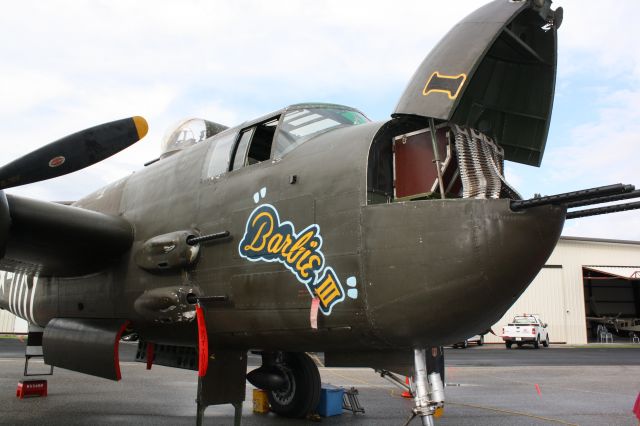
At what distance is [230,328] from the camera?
5.68m

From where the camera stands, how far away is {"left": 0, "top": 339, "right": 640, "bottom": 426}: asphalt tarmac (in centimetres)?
898

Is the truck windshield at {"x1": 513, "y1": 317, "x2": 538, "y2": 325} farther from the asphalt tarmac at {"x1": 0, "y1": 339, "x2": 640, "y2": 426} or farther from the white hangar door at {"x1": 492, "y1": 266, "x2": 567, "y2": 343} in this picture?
the asphalt tarmac at {"x1": 0, "y1": 339, "x2": 640, "y2": 426}

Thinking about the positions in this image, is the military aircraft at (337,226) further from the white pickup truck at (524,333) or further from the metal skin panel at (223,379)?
the white pickup truck at (524,333)

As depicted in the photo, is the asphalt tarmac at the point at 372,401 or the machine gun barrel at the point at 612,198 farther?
the asphalt tarmac at the point at 372,401

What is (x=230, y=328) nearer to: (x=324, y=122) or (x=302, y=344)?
(x=302, y=344)

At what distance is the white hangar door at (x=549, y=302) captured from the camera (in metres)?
41.2

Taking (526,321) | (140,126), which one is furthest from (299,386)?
(526,321)

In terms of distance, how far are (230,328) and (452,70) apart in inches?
130

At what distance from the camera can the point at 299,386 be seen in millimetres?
9078

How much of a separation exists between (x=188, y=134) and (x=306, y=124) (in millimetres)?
2820

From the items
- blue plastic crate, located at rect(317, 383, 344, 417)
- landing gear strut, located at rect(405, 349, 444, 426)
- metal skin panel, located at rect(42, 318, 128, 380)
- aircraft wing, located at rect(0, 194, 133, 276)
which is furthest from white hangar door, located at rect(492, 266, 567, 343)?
landing gear strut, located at rect(405, 349, 444, 426)

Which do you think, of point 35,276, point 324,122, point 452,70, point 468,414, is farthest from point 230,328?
point 468,414

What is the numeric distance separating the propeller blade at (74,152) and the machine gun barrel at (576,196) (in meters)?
4.17

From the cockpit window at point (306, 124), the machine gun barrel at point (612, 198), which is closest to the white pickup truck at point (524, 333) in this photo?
the cockpit window at point (306, 124)
